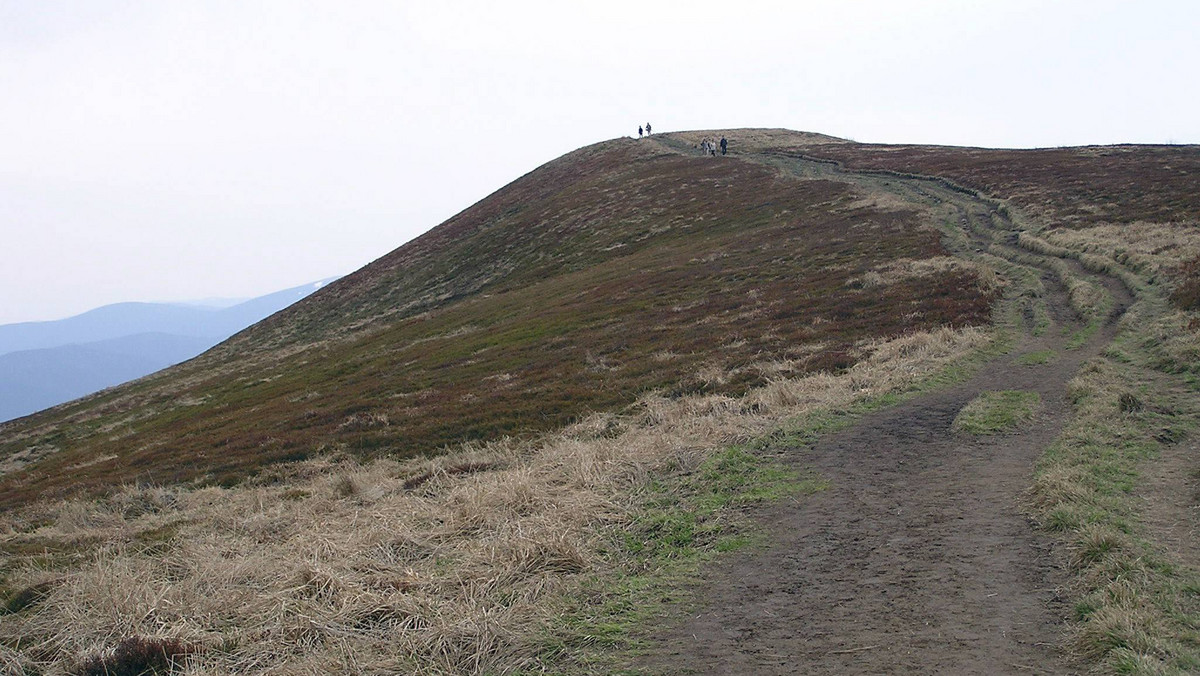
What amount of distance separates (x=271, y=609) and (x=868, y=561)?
6091 mm

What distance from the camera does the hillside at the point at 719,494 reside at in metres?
5.99

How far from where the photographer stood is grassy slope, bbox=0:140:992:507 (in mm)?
22438

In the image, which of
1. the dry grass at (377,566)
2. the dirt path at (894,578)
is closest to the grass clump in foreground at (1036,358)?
the dry grass at (377,566)

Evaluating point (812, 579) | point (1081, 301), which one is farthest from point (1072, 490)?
point (1081, 301)

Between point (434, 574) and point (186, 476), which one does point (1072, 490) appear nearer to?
point (434, 574)

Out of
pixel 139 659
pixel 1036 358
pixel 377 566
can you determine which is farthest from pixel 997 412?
pixel 139 659

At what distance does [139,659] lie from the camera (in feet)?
20.6

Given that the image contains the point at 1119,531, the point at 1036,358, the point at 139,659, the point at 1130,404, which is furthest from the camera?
the point at 1036,358

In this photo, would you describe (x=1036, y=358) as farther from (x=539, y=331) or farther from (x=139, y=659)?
(x=539, y=331)

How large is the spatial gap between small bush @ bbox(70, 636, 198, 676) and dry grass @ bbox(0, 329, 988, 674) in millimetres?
83

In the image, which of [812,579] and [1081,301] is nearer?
[812,579]

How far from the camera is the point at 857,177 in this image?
6006cm

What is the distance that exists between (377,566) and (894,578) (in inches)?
218

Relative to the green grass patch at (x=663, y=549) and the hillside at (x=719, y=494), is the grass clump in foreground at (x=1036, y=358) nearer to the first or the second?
the hillside at (x=719, y=494)
